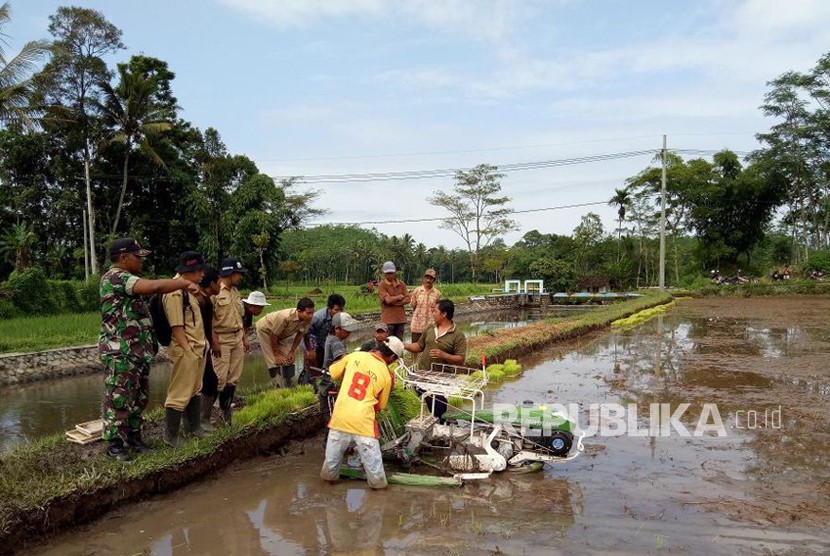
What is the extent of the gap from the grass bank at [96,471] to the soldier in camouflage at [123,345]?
25 centimetres

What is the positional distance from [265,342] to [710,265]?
42.5 meters

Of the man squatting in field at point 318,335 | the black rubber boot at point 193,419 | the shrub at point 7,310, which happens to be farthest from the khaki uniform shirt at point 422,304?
the shrub at point 7,310

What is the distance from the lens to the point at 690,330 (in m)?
17.0

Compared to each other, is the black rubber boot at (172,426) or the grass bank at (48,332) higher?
the black rubber boot at (172,426)

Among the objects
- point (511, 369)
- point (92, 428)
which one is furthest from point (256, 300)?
point (511, 369)

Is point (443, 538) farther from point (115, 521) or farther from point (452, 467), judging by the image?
point (115, 521)

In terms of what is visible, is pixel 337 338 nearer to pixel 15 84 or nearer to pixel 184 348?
pixel 184 348

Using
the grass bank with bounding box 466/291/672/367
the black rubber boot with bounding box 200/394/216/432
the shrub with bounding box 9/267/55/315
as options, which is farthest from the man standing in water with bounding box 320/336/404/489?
the shrub with bounding box 9/267/55/315

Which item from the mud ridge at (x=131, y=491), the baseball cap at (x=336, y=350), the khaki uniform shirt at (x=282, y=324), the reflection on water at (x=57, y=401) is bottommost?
the reflection on water at (x=57, y=401)

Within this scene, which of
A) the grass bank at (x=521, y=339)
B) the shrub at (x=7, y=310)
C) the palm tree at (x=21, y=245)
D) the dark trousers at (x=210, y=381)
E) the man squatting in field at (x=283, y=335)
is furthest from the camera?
the palm tree at (x=21, y=245)

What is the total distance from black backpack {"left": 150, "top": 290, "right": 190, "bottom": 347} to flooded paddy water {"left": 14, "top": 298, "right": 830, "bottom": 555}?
4.17 feet

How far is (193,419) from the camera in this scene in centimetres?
521

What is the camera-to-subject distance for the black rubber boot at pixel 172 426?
4867 millimetres

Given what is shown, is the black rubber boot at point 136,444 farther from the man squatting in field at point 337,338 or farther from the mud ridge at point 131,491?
the man squatting in field at point 337,338
